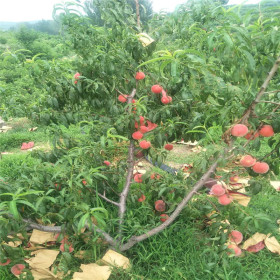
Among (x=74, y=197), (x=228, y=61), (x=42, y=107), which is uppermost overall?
(x=228, y=61)

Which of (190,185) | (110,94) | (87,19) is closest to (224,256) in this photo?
(190,185)

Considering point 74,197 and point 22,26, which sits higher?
point 22,26

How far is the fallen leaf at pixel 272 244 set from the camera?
6.84ft

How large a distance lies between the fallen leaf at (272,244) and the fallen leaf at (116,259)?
1.08 meters

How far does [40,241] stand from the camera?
213cm

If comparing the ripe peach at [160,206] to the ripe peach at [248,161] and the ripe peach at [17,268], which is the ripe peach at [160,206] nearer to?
the ripe peach at [248,161]

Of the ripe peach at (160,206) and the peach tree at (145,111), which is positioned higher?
the peach tree at (145,111)

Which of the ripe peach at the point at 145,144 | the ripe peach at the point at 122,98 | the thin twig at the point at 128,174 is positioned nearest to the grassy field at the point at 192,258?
the thin twig at the point at 128,174

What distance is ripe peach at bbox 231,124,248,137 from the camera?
148cm

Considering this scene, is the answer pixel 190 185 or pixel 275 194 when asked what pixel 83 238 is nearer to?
pixel 190 185

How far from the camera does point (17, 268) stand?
1.85 meters

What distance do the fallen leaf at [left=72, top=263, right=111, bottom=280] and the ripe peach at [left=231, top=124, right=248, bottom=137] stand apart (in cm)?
120

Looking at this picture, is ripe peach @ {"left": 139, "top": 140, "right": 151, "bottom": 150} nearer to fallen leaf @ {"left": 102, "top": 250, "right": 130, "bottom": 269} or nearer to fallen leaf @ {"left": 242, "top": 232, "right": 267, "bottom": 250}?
fallen leaf @ {"left": 102, "top": 250, "right": 130, "bottom": 269}

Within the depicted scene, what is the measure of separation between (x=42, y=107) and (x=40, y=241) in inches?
41.0
